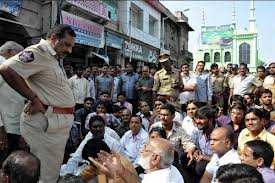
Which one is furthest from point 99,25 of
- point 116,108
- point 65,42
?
point 65,42

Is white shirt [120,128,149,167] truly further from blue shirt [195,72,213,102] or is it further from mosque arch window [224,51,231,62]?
mosque arch window [224,51,231,62]

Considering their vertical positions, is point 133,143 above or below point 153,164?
below

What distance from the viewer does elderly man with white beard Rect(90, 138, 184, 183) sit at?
282 centimetres

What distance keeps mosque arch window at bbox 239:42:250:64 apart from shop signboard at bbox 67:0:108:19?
47.7 m

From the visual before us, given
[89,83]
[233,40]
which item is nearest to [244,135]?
[89,83]

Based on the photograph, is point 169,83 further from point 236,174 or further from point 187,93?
point 236,174

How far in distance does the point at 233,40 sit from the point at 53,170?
62.4 metres

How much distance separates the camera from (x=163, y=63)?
279 inches

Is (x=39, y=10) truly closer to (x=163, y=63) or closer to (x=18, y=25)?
(x=18, y=25)

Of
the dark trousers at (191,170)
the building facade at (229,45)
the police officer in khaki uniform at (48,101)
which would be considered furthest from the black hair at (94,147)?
the building facade at (229,45)

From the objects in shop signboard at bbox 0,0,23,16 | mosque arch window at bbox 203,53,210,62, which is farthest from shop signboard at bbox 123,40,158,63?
mosque arch window at bbox 203,53,210,62

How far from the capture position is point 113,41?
17578mm

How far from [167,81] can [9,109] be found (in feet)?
12.9

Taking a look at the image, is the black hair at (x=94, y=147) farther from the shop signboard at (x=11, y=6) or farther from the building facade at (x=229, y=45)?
the building facade at (x=229, y=45)
